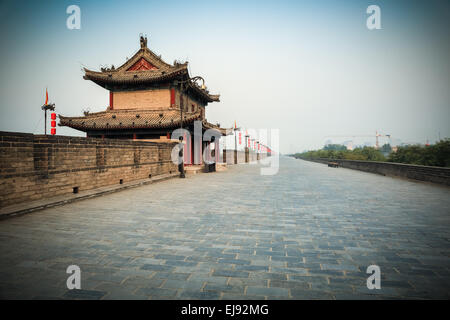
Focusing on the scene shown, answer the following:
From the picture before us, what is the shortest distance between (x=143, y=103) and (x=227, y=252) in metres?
21.6

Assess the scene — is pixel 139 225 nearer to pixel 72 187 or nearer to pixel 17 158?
pixel 17 158

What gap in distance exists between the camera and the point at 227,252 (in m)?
3.80

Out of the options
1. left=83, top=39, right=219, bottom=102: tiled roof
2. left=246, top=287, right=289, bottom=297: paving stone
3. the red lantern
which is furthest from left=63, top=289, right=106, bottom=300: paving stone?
the red lantern

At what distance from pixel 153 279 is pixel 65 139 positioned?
25.3 ft

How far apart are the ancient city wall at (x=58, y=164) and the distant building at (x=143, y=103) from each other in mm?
7802

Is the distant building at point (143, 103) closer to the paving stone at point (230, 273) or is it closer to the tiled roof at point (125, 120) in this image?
the tiled roof at point (125, 120)

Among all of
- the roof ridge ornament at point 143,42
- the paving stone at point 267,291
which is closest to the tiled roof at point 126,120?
the roof ridge ornament at point 143,42

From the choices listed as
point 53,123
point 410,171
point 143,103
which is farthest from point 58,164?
point 410,171

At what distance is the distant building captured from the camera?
2088cm

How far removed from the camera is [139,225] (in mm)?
5238

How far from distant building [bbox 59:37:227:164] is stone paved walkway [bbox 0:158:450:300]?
14926 millimetres

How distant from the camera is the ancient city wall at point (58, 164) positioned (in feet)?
21.7

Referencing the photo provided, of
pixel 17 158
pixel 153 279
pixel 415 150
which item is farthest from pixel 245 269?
pixel 415 150

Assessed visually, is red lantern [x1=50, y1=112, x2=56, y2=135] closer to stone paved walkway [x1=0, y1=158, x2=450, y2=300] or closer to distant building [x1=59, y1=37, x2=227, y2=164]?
distant building [x1=59, y1=37, x2=227, y2=164]
